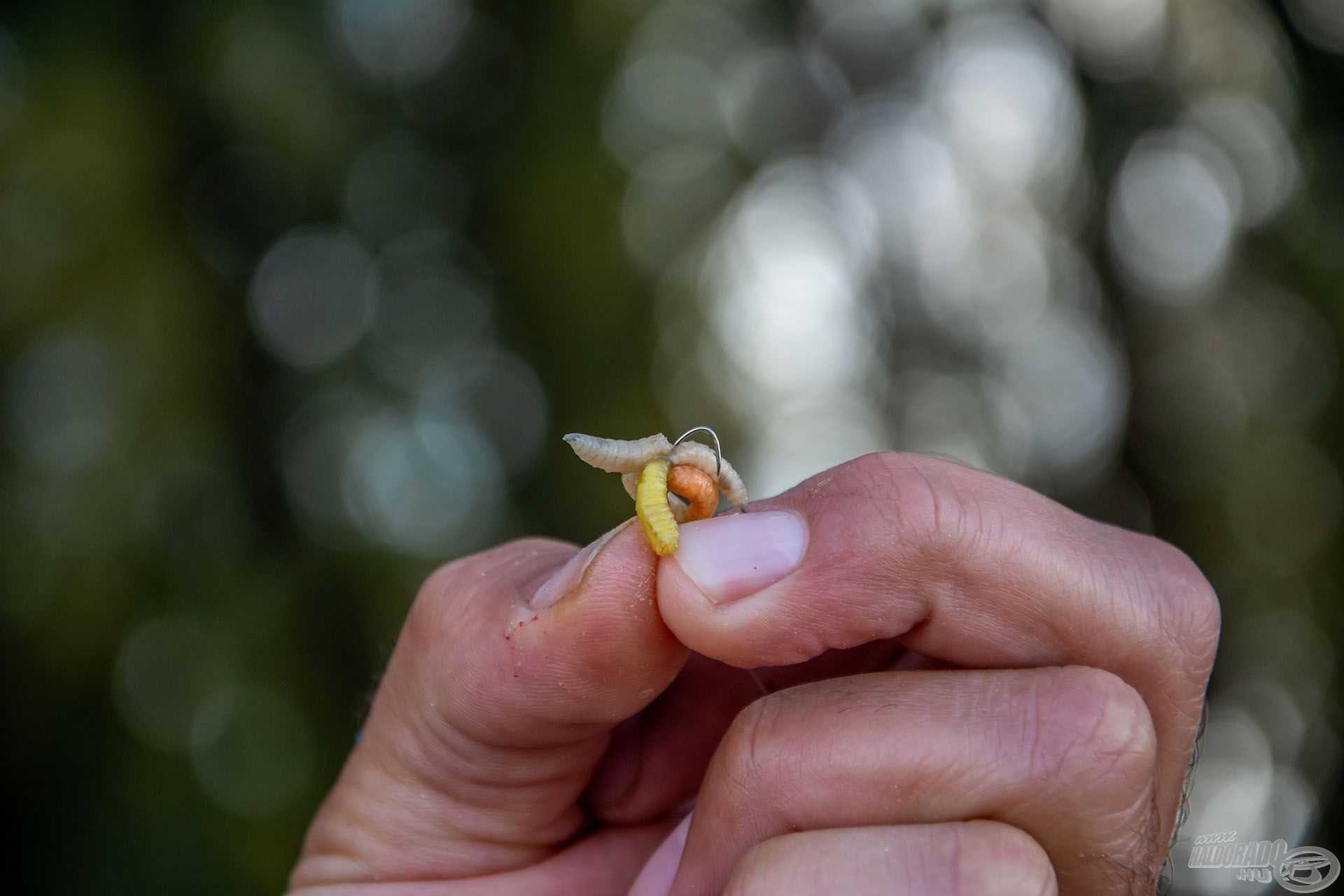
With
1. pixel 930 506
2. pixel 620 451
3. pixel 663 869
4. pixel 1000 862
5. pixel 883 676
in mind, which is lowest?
pixel 663 869

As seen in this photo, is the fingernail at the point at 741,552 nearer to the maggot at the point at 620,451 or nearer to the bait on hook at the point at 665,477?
the bait on hook at the point at 665,477

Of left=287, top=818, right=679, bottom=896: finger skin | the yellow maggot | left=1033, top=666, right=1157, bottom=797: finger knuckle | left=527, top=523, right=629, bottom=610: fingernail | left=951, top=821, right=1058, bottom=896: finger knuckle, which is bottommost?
left=287, top=818, right=679, bottom=896: finger skin

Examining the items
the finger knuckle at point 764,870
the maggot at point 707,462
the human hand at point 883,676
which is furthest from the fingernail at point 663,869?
the maggot at point 707,462

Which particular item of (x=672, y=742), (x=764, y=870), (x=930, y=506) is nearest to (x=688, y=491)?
(x=930, y=506)

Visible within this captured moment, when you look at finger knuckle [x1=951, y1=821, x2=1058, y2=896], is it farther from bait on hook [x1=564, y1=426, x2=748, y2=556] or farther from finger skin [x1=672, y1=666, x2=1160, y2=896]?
bait on hook [x1=564, y1=426, x2=748, y2=556]

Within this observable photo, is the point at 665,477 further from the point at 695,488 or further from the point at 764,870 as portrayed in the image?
the point at 764,870

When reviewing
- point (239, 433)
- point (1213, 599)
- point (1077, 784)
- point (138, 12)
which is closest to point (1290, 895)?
point (1213, 599)

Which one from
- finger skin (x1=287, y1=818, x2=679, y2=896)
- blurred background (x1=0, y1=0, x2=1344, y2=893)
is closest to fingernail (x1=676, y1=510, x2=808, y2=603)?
finger skin (x1=287, y1=818, x2=679, y2=896)
